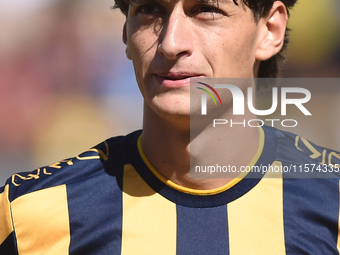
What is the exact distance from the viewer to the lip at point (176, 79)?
1.72m

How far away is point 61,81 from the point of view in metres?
6.72

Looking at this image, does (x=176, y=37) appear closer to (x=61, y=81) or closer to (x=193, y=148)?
(x=193, y=148)

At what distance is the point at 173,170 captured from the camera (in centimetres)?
195

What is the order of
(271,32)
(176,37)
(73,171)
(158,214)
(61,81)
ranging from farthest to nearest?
(61,81)
(271,32)
(73,171)
(158,214)
(176,37)

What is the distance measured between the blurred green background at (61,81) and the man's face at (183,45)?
473 cm

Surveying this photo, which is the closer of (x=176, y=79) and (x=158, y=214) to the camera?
(x=176, y=79)

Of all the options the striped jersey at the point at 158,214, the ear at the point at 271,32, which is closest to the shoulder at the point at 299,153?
the striped jersey at the point at 158,214

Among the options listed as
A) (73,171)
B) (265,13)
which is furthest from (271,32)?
(73,171)

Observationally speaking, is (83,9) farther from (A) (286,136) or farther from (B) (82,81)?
(A) (286,136)

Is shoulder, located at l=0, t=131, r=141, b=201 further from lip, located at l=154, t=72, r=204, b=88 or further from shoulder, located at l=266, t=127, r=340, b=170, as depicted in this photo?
shoulder, located at l=266, t=127, r=340, b=170

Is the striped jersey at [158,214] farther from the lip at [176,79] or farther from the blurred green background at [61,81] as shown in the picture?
the blurred green background at [61,81]

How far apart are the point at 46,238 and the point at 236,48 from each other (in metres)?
1.24

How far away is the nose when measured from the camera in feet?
5.46

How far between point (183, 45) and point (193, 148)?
52cm
